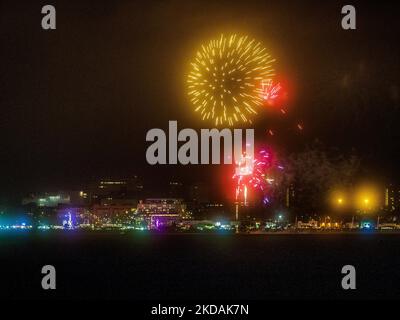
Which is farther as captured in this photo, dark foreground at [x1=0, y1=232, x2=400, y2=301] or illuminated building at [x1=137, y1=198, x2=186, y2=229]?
illuminated building at [x1=137, y1=198, x2=186, y2=229]

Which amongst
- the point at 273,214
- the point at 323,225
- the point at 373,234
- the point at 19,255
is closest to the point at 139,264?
the point at 19,255

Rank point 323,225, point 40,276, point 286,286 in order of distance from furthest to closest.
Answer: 1. point 323,225
2. point 40,276
3. point 286,286

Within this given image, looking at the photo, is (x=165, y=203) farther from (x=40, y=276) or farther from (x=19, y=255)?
(x=40, y=276)

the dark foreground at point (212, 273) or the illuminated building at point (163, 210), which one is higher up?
the illuminated building at point (163, 210)

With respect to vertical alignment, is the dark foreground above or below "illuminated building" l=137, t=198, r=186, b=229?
below

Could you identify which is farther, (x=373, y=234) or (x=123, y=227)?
(x=373, y=234)

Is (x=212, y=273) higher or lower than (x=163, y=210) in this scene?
lower

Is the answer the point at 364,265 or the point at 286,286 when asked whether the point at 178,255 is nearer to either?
the point at 364,265
